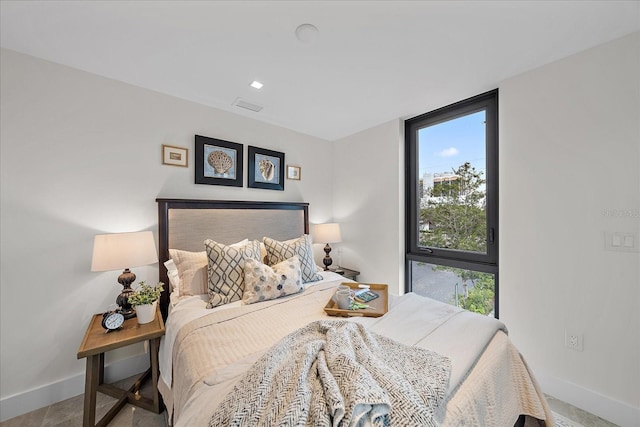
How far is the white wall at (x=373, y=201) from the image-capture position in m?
2.87

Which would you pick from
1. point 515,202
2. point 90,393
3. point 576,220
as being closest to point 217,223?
point 90,393

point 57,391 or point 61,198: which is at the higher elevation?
point 61,198

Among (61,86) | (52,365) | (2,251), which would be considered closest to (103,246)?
(2,251)

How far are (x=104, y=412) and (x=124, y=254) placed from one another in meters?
1.12

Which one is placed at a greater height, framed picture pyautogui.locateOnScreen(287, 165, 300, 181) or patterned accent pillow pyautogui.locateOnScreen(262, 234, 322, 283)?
framed picture pyautogui.locateOnScreen(287, 165, 300, 181)

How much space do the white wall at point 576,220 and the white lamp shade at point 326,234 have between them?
1.72 m

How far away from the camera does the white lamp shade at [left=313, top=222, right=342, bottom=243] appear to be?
3105mm

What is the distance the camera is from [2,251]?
1647 mm

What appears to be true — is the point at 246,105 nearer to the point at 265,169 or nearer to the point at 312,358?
the point at 265,169

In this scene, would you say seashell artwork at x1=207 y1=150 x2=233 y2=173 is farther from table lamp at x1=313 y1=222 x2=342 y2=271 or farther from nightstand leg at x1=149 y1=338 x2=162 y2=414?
nightstand leg at x1=149 y1=338 x2=162 y2=414

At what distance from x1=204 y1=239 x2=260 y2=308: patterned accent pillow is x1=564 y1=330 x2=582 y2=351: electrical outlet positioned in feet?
7.94

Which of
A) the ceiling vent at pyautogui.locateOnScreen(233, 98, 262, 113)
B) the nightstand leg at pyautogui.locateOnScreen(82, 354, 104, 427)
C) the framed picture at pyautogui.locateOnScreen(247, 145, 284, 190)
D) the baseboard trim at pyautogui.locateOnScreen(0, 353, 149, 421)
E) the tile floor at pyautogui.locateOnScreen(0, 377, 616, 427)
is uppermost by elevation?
the ceiling vent at pyautogui.locateOnScreen(233, 98, 262, 113)

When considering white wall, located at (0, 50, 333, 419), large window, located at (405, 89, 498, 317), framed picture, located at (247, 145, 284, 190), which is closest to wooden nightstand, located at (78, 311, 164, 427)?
white wall, located at (0, 50, 333, 419)

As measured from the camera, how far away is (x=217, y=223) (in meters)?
2.49
